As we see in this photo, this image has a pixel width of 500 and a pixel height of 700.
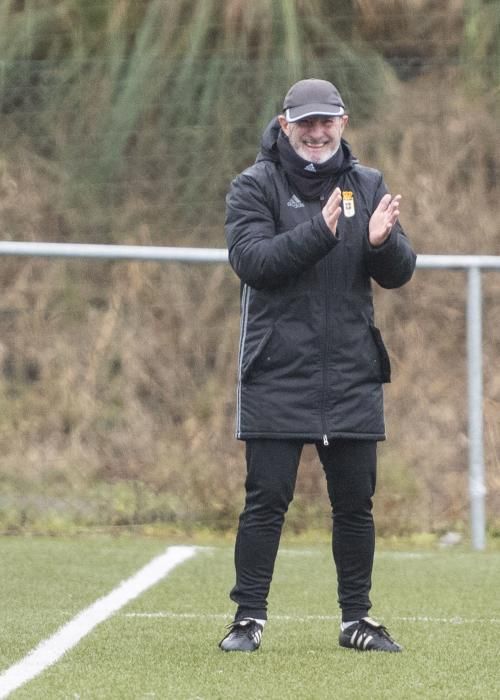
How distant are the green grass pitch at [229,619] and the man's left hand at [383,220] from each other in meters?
1.20

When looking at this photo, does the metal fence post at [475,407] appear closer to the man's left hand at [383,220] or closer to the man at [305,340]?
the man at [305,340]

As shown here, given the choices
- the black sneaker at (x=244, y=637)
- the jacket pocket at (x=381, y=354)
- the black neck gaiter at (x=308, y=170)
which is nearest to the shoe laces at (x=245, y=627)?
the black sneaker at (x=244, y=637)

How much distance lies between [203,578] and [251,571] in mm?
1920

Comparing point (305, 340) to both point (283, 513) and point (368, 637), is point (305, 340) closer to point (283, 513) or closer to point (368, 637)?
point (283, 513)

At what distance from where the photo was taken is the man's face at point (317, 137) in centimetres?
485

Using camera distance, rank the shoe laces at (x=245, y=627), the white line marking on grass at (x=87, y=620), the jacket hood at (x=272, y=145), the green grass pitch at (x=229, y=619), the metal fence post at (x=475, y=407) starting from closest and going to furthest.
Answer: the green grass pitch at (x=229, y=619) < the white line marking on grass at (x=87, y=620) < the shoe laces at (x=245, y=627) < the jacket hood at (x=272, y=145) < the metal fence post at (x=475, y=407)

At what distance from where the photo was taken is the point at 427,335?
853cm

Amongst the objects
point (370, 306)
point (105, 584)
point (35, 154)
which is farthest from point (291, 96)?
point (35, 154)

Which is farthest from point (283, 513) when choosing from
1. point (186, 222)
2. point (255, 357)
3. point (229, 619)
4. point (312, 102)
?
point (186, 222)

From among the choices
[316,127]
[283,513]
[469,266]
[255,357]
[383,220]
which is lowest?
[283,513]

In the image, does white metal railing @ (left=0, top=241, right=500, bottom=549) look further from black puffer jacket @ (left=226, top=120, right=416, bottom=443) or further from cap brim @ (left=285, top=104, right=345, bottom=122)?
cap brim @ (left=285, top=104, right=345, bottom=122)

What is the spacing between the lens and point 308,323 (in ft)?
16.1

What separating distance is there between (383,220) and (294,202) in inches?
12.0

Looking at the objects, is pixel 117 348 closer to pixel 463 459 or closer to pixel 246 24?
pixel 463 459
